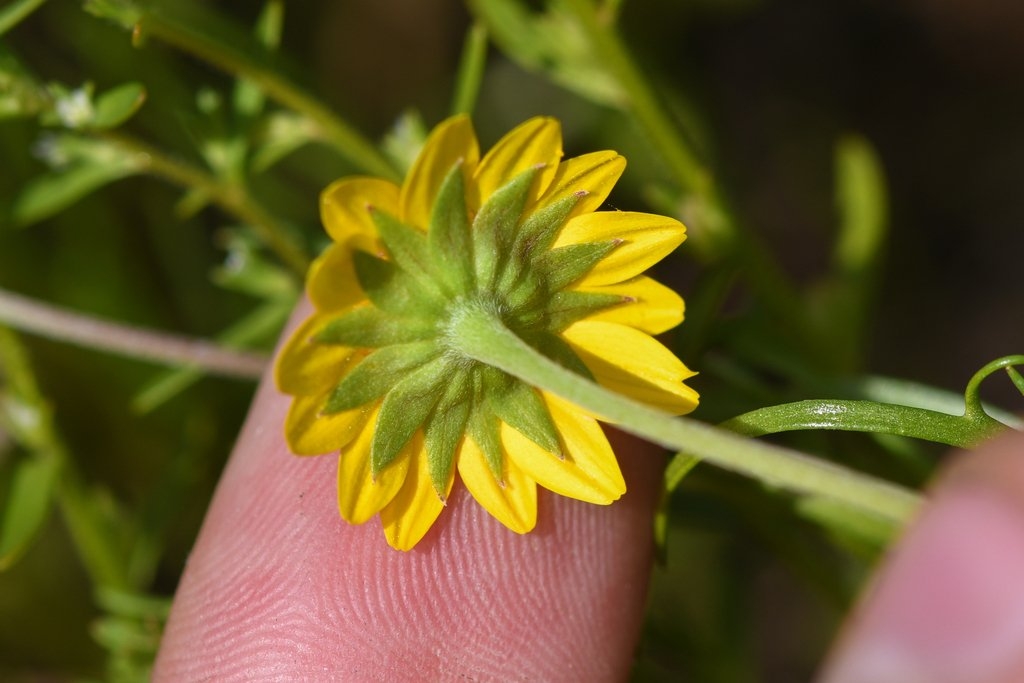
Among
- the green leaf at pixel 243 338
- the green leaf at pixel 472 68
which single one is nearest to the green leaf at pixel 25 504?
the green leaf at pixel 243 338

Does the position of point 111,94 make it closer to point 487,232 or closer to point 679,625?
point 487,232

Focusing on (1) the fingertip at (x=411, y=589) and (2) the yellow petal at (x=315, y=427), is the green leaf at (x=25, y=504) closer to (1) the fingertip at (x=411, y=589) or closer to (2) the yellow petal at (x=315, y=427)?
(1) the fingertip at (x=411, y=589)

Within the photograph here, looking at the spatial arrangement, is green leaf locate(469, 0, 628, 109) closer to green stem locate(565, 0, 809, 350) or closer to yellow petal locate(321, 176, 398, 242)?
green stem locate(565, 0, 809, 350)

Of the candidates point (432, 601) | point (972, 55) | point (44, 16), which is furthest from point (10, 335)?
point (972, 55)

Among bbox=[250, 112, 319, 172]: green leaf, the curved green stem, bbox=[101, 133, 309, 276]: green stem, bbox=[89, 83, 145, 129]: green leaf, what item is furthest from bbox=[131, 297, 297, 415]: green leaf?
the curved green stem

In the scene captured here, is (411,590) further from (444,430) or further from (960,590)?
(960,590)

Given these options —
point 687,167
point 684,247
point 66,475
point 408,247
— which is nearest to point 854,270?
point 684,247
